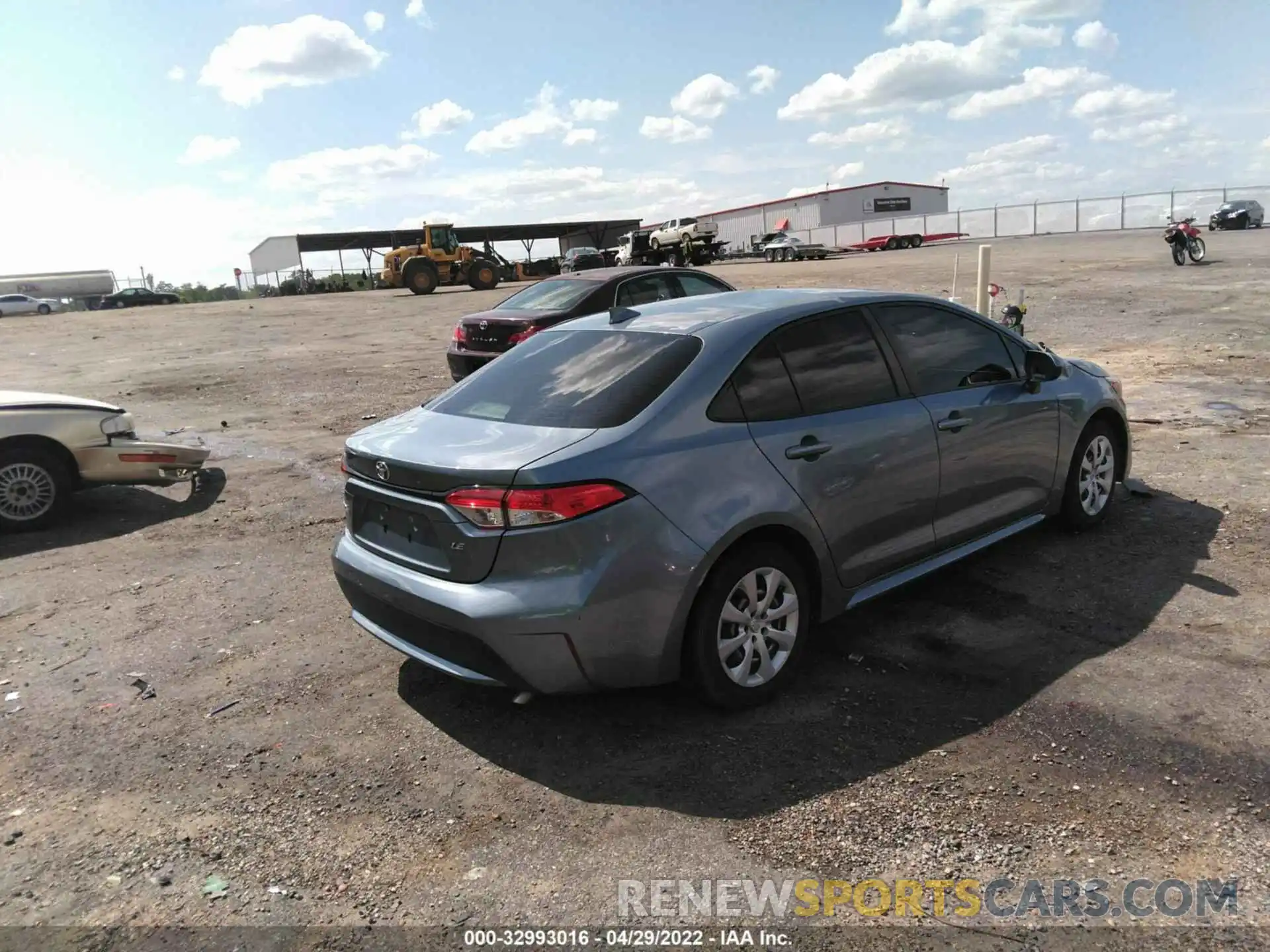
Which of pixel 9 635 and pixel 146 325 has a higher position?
pixel 146 325

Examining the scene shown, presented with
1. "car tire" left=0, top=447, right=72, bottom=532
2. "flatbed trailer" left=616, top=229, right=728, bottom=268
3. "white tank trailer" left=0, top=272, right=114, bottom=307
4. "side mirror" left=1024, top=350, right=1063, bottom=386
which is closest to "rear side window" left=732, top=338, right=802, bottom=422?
"side mirror" left=1024, top=350, right=1063, bottom=386

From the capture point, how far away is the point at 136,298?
2127 inches

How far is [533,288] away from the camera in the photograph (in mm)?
11688

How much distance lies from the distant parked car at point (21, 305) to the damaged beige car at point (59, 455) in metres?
52.8

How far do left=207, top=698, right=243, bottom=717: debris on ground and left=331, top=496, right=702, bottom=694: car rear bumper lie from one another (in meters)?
1.20

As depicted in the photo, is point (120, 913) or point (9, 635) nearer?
point (120, 913)

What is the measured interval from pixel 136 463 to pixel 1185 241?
24.4 metres

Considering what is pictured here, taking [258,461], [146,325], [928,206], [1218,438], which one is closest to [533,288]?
[258,461]

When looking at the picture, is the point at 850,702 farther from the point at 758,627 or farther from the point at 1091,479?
the point at 1091,479


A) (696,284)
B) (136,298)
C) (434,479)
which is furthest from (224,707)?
(136,298)

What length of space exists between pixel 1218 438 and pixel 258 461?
867cm

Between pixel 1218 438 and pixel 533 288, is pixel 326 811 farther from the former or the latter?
pixel 533 288

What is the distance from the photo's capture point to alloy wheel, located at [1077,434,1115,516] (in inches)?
211

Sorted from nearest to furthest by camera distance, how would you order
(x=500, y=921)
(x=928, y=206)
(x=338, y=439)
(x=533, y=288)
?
1. (x=500, y=921)
2. (x=338, y=439)
3. (x=533, y=288)
4. (x=928, y=206)
